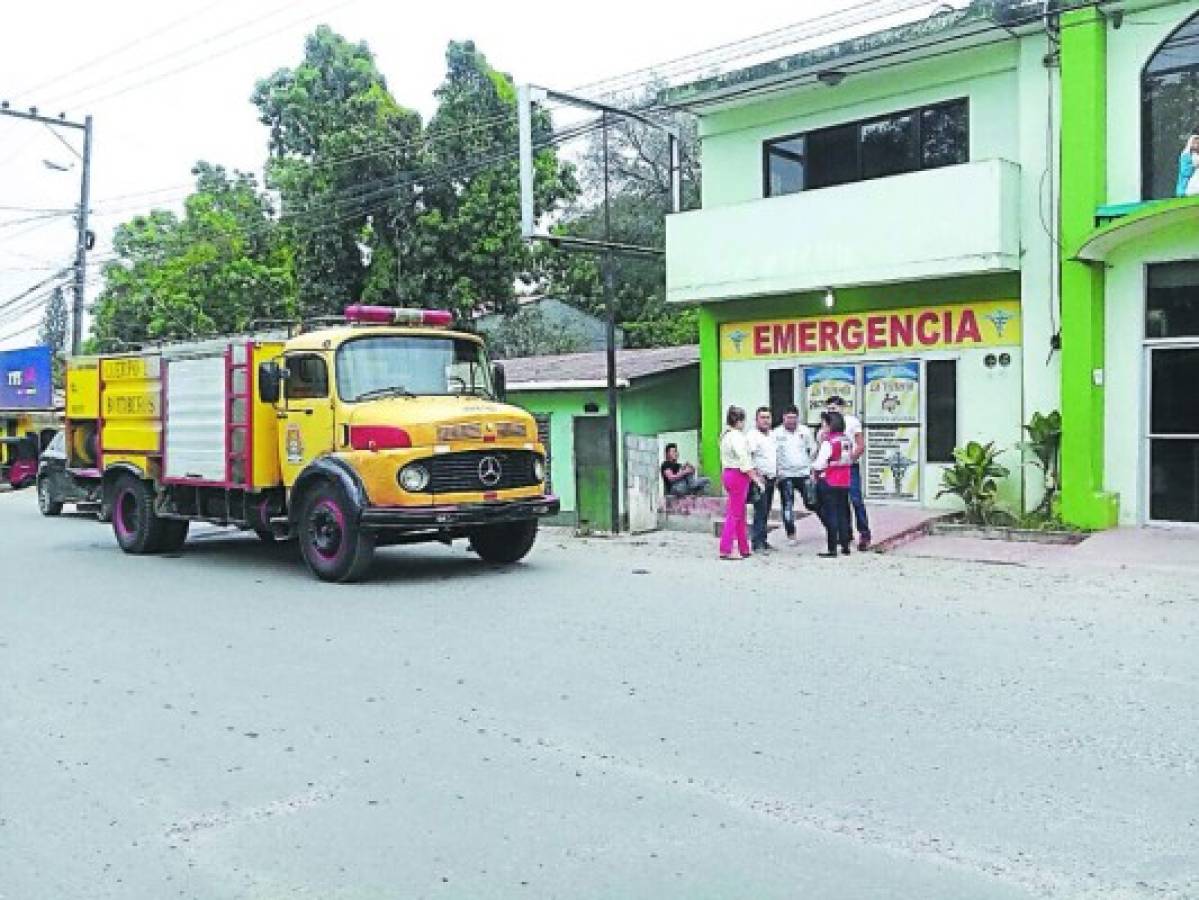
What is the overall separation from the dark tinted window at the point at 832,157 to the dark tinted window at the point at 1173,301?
4652 mm

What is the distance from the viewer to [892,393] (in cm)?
1677

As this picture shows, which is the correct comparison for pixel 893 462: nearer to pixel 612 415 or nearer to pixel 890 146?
pixel 612 415

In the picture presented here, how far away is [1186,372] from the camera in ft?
45.6

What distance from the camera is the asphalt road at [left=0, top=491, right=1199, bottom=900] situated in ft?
14.4

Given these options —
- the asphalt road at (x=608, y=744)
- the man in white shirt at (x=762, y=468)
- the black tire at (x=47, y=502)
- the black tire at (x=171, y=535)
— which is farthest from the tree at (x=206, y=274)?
the asphalt road at (x=608, y=744)

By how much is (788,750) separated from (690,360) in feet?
47.9

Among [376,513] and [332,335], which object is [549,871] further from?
[332,335]

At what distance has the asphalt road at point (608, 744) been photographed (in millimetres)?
4379

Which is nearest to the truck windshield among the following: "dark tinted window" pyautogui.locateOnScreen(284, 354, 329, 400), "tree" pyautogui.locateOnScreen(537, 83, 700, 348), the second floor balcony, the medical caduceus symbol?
"dark tinted window" pyautogui.locateOnScreen(284, 354, 329, 400)

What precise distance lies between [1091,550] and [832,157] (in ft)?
24.3

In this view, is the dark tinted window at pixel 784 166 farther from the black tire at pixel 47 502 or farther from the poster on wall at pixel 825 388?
the black tire at pixel 47 502

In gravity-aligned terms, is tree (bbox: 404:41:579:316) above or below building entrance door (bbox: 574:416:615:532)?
above

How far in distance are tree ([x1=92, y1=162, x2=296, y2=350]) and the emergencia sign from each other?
19.3 metres

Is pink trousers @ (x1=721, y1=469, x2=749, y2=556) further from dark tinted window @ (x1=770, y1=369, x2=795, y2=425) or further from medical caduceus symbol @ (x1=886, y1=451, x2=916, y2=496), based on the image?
dark tinted window @ (x1=770, y1=369, x2=795, y2=425)
